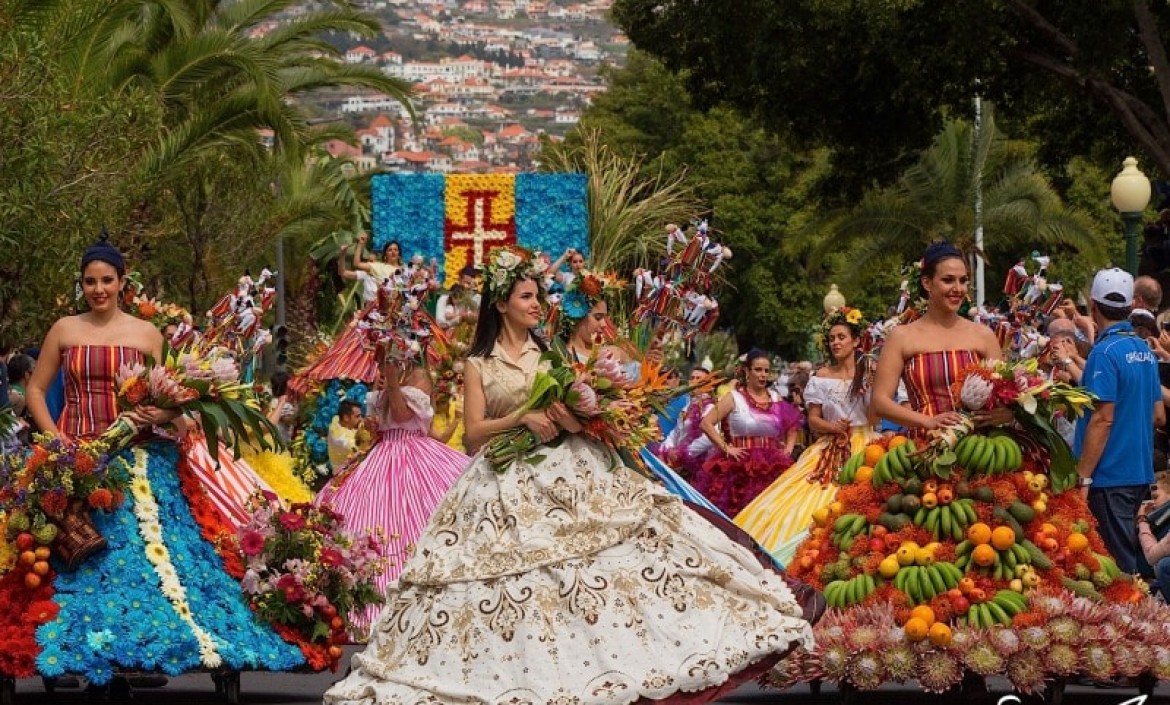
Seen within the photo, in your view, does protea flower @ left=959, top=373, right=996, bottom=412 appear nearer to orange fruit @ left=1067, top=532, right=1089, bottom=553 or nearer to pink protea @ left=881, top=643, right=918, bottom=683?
orange fruit @ left=1067, top=532, right=1089, bottom=553

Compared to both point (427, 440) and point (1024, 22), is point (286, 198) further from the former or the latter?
point (427, 440)

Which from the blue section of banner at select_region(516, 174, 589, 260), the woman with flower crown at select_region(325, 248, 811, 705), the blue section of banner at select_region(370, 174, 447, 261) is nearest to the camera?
the woman with flower crown at select_region(325, 248, 811, 705)

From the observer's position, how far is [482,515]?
1022 cm

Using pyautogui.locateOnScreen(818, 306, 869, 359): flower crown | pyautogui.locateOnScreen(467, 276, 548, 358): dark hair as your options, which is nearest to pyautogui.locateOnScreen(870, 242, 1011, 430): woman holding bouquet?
pyautogui.locateOnScreen(467, 276, 548, 358): dark hair

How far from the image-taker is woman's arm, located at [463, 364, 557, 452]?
10.4 metres

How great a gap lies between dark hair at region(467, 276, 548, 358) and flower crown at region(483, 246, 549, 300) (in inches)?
0.5

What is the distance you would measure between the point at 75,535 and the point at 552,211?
18.8m

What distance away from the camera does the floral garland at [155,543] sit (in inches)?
441

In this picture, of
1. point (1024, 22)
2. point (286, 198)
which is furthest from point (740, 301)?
point (1024, 22)

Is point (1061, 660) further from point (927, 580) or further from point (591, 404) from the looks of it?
point (591, 404)

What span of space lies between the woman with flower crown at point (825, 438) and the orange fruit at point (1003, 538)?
4.44 meters

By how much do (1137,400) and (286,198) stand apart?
91.2 feet

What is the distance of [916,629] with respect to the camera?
10539 millimetres

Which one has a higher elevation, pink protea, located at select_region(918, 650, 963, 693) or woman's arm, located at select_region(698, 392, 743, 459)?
woman's arm, located at select_region(698, 392, 743, 459)
